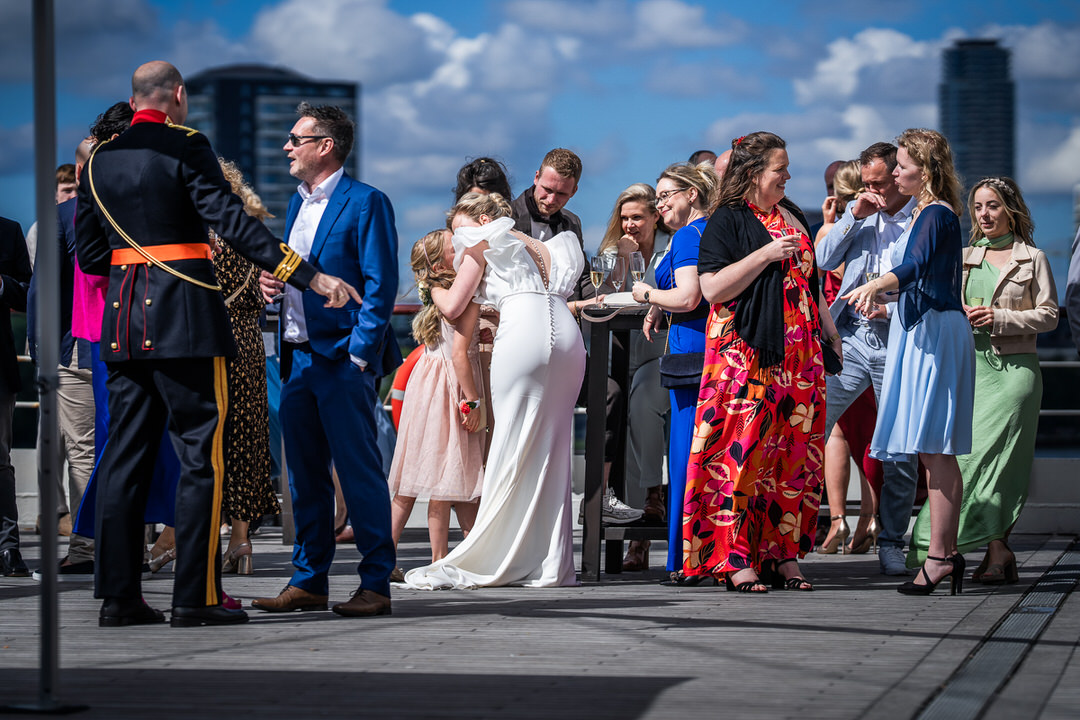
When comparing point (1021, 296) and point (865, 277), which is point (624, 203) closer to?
point (865, 277)

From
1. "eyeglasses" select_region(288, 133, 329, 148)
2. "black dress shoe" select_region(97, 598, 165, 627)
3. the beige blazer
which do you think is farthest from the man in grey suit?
"black dress shoe" select_region(97, 598, 165, 627)

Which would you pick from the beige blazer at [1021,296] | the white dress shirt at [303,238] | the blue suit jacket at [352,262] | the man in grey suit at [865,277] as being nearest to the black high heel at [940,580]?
the man in grey suit at [865,277]

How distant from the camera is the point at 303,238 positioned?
5.09 meters

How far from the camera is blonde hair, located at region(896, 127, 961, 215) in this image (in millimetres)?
5719

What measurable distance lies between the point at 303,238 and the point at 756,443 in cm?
198

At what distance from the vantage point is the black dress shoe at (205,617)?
186 inches

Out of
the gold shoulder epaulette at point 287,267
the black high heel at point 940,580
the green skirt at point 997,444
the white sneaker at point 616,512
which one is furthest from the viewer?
the white sneaker at point 616,512

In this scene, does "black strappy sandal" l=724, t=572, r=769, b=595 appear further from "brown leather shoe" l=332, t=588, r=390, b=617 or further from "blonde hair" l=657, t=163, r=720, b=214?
"blonde hair" l=657, t=163, r=720, b=214

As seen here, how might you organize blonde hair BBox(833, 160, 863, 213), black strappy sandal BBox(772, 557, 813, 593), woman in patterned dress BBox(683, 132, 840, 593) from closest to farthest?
woman in patterned dress BBox(683, 132, 840, 593) < black strappy sandal BBox(772, 557, 813, 593) < blonde hair BBox(833, 160, 863, 213)

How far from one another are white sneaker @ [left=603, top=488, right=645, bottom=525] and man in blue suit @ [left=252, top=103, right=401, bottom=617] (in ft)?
5.94

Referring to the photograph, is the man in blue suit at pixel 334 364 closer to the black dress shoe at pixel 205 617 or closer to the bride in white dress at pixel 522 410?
the black dress shoe at pixel 205 617

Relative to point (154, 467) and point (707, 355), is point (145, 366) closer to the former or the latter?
point (154, 467)

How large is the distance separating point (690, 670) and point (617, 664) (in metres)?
0.22

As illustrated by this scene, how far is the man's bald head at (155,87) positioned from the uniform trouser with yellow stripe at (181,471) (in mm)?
878
